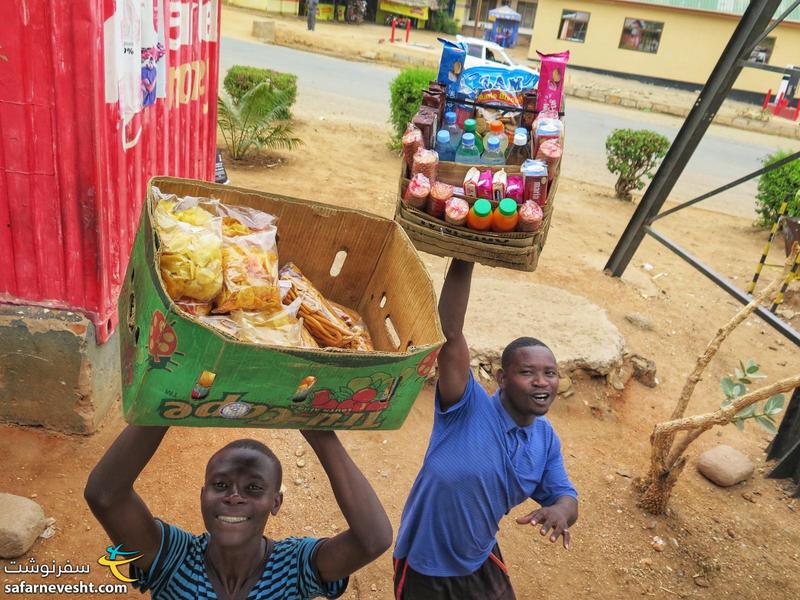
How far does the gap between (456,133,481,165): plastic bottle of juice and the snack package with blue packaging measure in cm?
21

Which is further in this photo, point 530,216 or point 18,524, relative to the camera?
point 18,524

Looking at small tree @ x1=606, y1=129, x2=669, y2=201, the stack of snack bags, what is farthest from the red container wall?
small tree @ x1=606, y1=129, x2=669, y2=201

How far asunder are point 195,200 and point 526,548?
2.78 meters

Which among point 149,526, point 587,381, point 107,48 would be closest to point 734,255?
point 587,381

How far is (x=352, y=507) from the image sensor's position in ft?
5.40

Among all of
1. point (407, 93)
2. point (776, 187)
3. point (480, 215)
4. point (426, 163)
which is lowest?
point (776, 187)

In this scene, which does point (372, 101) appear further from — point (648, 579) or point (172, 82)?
point (648, 579)

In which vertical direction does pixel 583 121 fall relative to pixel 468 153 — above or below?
below

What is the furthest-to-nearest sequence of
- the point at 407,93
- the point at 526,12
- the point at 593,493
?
the point at 526,12, the point at 407,93, the point at 593,493

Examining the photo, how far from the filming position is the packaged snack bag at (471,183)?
2201 mm

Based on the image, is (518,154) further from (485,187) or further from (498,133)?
(485,187)

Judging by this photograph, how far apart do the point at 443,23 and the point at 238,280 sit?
31501 mm

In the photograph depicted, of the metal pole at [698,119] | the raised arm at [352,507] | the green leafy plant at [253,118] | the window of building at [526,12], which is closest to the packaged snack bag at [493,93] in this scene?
the raised arm at [352,507]

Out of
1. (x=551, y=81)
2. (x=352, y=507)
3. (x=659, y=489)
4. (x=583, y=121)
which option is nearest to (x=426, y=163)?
(x=551, y=81)
